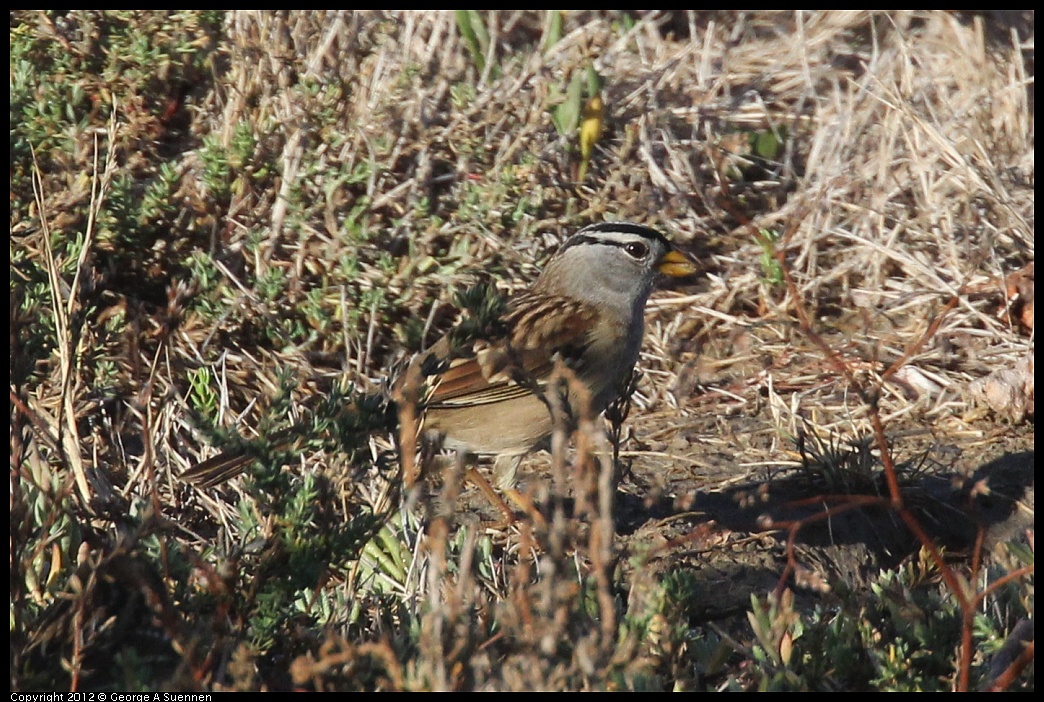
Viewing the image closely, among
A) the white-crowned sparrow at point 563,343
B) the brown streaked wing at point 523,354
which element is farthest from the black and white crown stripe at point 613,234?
the brown streaked wing at point 523,354

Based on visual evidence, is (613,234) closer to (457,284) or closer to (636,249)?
(636,249)

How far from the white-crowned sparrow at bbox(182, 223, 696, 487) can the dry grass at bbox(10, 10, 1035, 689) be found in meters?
0.27

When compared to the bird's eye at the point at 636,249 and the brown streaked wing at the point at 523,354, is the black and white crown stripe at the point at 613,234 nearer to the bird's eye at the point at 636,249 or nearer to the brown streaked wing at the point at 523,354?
the bird's eye at the point at 636,249

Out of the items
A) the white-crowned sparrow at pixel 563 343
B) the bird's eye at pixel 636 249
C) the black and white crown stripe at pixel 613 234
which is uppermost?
the black and white crown stripe at pixel 613 234

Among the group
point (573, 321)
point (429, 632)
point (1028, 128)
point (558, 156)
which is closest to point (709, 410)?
point (573, 321)

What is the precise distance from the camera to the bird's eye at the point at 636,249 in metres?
5.27

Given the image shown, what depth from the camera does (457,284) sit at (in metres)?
5.57

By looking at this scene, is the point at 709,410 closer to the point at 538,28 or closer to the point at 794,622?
the point at 794,622

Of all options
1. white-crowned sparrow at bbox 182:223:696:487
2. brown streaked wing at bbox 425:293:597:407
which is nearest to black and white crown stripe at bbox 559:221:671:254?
white-crowned sparrow at bbox 182:223:696:487

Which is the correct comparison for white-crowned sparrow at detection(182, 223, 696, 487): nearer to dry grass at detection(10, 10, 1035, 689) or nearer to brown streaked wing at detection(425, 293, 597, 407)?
brown streaked wing at detection(425, 293, 597, 407)

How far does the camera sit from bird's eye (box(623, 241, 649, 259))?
5.27 m

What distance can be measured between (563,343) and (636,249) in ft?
2.02

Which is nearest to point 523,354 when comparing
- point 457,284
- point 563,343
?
point 563,343

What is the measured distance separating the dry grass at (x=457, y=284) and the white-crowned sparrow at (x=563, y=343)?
10.6 inches
